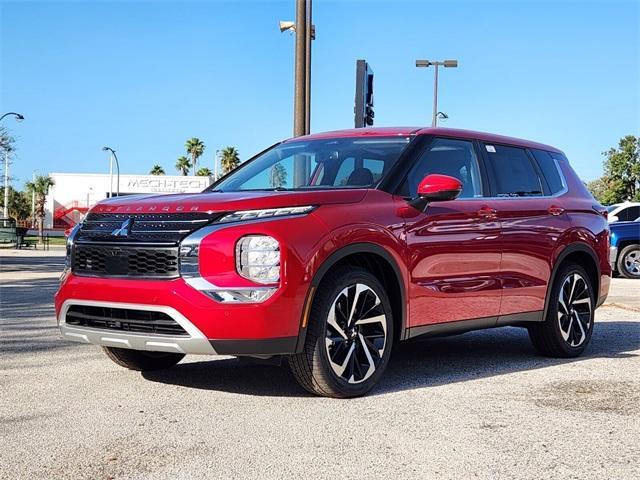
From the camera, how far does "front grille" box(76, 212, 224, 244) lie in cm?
466

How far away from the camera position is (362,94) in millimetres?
11867

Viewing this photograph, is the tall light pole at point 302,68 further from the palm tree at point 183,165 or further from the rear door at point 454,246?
the palm tree at point 183,165

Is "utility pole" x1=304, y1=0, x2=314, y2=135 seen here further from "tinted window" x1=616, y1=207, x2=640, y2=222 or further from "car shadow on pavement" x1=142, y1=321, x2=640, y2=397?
"tinted window" x1=616, y1=207, x2=640, y2=222

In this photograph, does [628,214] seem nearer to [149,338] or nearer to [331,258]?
[331,258]

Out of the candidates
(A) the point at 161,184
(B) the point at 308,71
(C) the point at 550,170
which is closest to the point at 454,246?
(C) the point at 550,170

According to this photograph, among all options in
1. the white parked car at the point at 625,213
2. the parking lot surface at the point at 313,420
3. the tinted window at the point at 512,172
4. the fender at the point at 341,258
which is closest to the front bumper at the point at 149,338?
the parking lot surface at the point at 313,420

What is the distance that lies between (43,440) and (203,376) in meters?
1.79

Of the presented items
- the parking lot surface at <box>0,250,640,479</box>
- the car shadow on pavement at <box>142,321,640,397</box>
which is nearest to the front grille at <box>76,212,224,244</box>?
the parking lot surface at <box>0,250,640,479</box>

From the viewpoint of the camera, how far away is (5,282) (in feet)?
48.8

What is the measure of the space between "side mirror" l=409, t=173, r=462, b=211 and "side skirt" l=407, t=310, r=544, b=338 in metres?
0.83

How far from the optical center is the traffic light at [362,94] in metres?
11.7

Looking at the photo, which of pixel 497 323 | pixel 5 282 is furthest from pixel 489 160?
pixel 5 282

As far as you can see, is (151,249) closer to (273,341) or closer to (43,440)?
(273,341)

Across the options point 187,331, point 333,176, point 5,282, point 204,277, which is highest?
point 333,176
